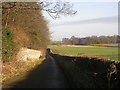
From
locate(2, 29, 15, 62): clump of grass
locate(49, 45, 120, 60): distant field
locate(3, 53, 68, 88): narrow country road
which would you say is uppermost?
locate(2, 29, 15, 62): clump of grass

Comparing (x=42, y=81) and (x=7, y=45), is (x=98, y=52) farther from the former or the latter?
A: (x=42, y=81)

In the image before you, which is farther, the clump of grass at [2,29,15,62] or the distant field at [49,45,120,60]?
the distant field at [49,45,120,60]

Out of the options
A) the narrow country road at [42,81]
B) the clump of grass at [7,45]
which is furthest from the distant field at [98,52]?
the clump of grass at [7,45]

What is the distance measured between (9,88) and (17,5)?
610 centimetres

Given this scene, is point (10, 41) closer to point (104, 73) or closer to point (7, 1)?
point (7, 1)

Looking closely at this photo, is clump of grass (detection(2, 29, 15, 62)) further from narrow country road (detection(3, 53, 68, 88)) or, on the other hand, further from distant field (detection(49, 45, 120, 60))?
distant field (detection(49, 45, 120, 60))

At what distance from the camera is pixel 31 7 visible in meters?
14.9

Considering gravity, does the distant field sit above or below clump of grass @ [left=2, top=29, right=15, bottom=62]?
below

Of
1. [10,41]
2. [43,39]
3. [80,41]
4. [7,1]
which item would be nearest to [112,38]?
[80,41]

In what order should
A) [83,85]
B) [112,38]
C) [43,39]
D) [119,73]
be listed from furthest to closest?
1. [112,38]
2. [43,39]
3. [83,85]
4. [119,73]

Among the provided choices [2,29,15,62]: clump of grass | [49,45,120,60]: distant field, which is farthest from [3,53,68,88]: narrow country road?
[49,45,120,60]: distant field

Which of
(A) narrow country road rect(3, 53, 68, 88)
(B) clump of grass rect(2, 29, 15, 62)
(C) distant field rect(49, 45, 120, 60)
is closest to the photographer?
(A) narrow country road rect(3, 53, 68, 88)

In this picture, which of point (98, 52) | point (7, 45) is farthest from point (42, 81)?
point (98, 52)

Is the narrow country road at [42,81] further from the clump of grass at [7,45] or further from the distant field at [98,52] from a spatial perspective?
the distant field at [98,52]
